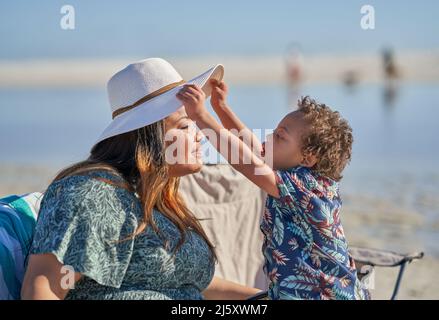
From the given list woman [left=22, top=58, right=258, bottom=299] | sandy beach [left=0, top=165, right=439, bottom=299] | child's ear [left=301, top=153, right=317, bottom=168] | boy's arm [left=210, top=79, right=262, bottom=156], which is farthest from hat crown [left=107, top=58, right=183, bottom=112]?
→ sandy beach [left=0, top=165, right=439, bottom=299]

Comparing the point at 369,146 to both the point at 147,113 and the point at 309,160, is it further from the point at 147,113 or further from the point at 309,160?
the point at 147,113

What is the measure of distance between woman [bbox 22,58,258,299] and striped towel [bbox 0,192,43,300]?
0.26m

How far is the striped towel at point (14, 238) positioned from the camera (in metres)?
2.79

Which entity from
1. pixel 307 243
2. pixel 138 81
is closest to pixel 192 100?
pixel 138 81

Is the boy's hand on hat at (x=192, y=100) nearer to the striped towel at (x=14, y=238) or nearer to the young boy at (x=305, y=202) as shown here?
the young boy at (x=305, y=202)

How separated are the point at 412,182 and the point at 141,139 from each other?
677 cm

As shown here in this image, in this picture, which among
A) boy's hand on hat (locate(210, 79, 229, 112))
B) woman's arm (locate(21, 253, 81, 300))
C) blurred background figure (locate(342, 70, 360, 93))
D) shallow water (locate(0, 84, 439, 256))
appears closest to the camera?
woman's arm (locate(21, 253, 81, 300))

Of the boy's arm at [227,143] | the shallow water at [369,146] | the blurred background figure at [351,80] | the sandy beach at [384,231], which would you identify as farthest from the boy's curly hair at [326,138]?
the blurred background figure at [351,80]

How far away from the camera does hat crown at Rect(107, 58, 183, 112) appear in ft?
9.42

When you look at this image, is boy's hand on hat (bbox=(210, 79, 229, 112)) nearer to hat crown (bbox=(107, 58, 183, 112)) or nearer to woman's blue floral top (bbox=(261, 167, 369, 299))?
hat crown (bbox=(107, 58, 183, 112))

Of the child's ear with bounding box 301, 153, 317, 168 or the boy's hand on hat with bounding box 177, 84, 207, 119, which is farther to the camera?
the child's ear with bounding box 301, 153, 317, 168

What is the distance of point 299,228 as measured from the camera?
295 cm

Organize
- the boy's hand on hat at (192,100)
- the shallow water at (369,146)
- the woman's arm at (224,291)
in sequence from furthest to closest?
the shallow water at (369,146)
the woman's arm at (224,291)
the boy's hand on hat at (192,100)
